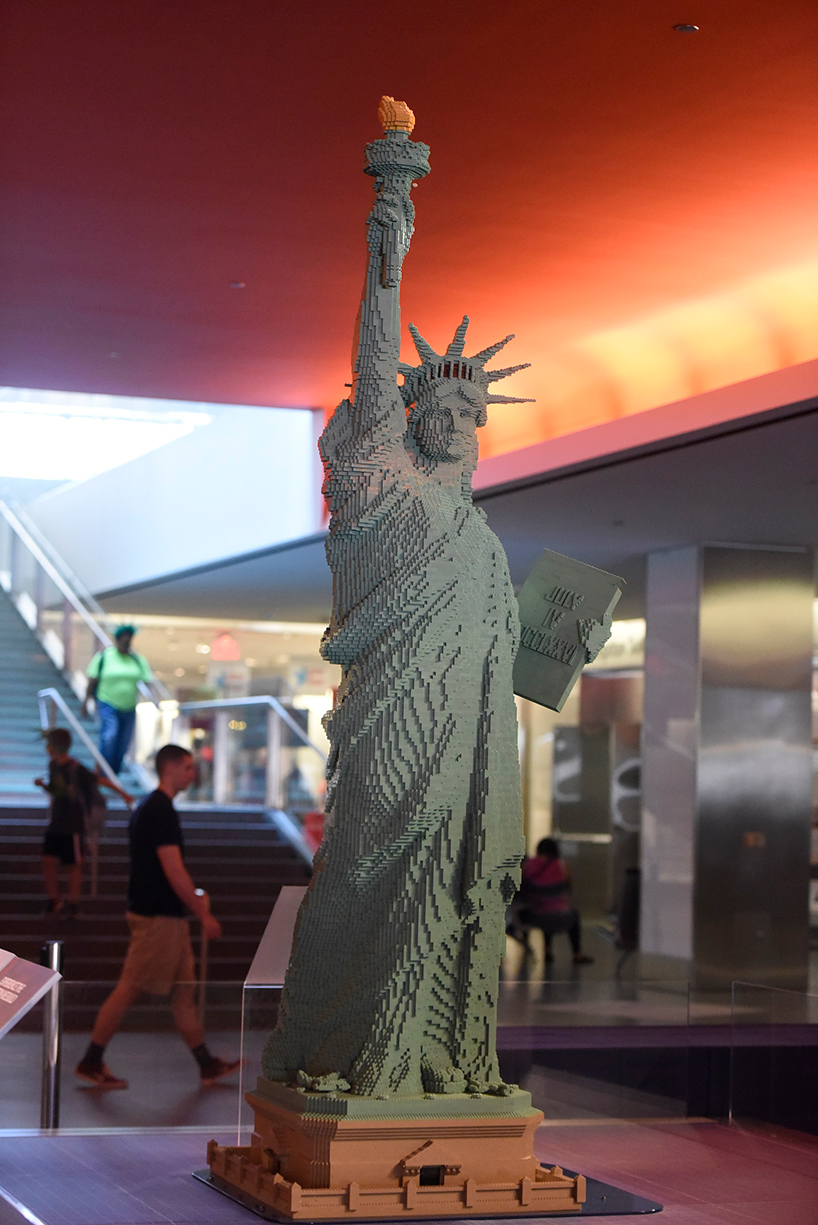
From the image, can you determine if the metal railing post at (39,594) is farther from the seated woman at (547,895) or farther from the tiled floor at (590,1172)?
the tiled floor at (590,1172)

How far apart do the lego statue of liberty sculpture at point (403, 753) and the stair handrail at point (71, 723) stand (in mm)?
8994

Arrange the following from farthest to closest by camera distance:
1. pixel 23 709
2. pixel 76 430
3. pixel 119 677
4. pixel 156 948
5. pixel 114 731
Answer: pixel 76 430 → pixel 23 709 → pixel 114 731 → pixel 119 677 → pixel 156 948

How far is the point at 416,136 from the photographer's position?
7.14m

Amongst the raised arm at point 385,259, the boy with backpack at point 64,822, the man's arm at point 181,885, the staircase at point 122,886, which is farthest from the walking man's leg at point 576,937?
the raised arm at point 385,259

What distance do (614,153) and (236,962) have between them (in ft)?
22.9

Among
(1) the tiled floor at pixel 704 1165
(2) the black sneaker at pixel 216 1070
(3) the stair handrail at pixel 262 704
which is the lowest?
(1) the tiled floor at pixel 704 1165

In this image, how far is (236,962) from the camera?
38.6 feet

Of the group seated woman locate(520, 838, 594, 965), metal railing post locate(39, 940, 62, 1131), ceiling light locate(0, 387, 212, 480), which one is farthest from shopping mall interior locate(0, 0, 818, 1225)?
ceiling light locate(0, 387, 212, 480)

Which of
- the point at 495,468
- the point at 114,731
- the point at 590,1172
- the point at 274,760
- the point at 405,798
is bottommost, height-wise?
the point at 590,1172

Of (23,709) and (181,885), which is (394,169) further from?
(23,709)

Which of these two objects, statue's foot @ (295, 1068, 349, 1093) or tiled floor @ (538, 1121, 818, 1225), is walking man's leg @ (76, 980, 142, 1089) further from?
statue's foot @ (295, 1068, 349, 1093)

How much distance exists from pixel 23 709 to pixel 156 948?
901cm

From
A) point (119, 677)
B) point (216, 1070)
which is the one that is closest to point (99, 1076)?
point (216, 1070)

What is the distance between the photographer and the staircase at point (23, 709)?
49.6 feet
